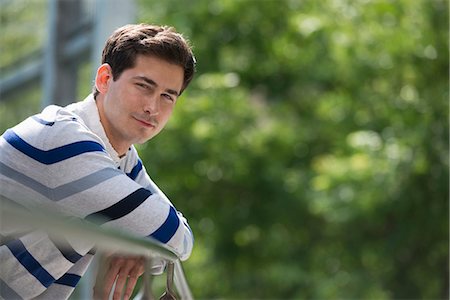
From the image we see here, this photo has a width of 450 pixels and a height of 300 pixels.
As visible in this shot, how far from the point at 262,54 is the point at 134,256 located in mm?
11070

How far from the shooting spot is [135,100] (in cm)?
266

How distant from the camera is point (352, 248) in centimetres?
1162

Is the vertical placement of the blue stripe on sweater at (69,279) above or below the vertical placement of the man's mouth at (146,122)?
below

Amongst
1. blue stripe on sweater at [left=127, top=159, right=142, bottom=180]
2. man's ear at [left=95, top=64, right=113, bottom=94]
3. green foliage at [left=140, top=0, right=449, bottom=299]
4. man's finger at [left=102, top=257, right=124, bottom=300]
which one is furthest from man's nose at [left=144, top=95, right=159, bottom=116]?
green foliage at [left=140, top=0, right=449, bottom=299]

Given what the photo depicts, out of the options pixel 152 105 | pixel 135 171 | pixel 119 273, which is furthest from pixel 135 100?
pixel 119 273

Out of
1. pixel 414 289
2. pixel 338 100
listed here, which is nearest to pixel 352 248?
pixel 414 289

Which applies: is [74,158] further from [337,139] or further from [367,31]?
[337,139]

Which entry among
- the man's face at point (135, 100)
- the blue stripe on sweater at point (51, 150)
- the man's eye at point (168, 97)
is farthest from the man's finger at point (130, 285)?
the man's eye at point (168, 97)

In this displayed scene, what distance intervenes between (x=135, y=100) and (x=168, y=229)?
0.35 m

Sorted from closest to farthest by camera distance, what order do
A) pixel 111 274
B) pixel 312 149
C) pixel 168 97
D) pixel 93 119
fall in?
1. pixel 111 274
2. pixel 93 119
3. pixel 168 97
4. pixel 312 149

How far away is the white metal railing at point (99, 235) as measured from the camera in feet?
4.73

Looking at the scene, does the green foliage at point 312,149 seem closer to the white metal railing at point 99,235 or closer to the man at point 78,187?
the man at point 78,187

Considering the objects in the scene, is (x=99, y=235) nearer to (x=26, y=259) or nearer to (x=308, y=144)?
(x=26, y=259)

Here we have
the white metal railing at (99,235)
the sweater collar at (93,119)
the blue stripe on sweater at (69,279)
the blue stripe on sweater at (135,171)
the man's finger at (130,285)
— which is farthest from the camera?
the blue stripe on sweater at (135,171)
